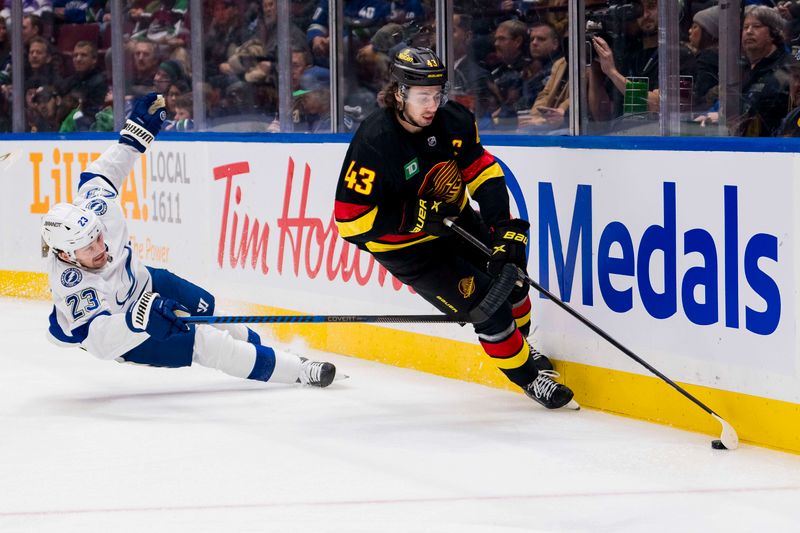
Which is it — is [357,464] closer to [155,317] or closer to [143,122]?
[155,317]

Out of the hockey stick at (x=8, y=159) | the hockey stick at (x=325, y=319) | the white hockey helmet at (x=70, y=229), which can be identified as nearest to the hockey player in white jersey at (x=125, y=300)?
the white hockey helmet at (x=70, y=229)

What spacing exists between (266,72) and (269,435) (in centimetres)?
283

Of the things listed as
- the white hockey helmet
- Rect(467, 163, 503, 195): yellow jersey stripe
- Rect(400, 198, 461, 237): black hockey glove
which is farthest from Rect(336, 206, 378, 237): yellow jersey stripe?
the white hockey helmet

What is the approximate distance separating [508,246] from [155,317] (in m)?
1.27

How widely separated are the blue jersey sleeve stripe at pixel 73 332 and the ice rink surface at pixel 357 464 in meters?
0.25

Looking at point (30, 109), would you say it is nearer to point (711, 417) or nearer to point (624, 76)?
point (624, 76)

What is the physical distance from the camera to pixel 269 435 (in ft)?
14.0

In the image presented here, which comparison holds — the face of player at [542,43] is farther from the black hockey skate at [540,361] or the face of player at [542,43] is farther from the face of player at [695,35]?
the black hockey skate at [540,361]

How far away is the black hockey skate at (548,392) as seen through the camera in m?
4.46

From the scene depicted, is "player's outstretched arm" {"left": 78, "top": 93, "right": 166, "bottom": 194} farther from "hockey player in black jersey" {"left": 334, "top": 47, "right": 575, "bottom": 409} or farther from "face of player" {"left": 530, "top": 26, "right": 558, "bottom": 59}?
"face of player" {"left": 530, "top": 26, "right": 558, "bottom": 59}

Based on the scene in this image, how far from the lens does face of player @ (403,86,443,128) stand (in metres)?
4.25

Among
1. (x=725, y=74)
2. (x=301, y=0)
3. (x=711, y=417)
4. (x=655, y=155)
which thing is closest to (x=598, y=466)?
(x=711, y=417)

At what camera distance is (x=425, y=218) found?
4332 mm

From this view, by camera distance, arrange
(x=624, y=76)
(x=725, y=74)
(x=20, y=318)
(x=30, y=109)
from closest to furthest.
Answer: (x=725, y=74), (x=624, y=76), (x=20, y=318), (x=30, y=109)
